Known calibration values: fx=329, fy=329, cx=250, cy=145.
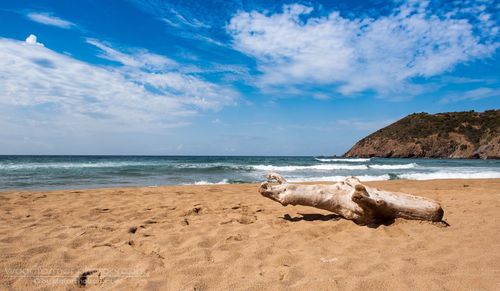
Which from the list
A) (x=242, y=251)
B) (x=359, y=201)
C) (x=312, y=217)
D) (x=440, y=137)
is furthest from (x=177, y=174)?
(x=440, y=137)

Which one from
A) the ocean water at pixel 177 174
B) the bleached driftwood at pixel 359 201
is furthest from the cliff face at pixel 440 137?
the bleached driftwood at pixel 359 201

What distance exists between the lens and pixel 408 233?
446 cm

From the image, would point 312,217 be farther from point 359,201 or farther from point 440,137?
point 440,137

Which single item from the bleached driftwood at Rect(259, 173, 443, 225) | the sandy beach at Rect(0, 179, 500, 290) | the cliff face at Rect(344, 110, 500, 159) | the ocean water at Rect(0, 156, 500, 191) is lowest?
the sandy beach at Rect(0, 179, 500, 290)

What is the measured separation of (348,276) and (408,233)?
1.91m

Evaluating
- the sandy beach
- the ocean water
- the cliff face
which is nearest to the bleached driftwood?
the sandy beach

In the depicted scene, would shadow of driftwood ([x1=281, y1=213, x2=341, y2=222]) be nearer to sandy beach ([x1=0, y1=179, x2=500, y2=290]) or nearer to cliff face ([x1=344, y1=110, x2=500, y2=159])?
sandy beach ([x1=0, y1=179, x2=500, y2=290])

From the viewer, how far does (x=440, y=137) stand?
66.1 metres

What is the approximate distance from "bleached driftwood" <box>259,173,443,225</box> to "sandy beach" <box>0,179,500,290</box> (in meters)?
0.16

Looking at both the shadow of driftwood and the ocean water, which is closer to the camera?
the shadow of driftwood

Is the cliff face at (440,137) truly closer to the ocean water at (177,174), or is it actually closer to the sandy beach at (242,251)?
the ocean water at (177,174)

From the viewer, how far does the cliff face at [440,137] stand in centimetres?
5988

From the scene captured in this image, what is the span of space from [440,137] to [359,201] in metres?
71.5

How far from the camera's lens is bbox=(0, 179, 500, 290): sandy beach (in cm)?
296
